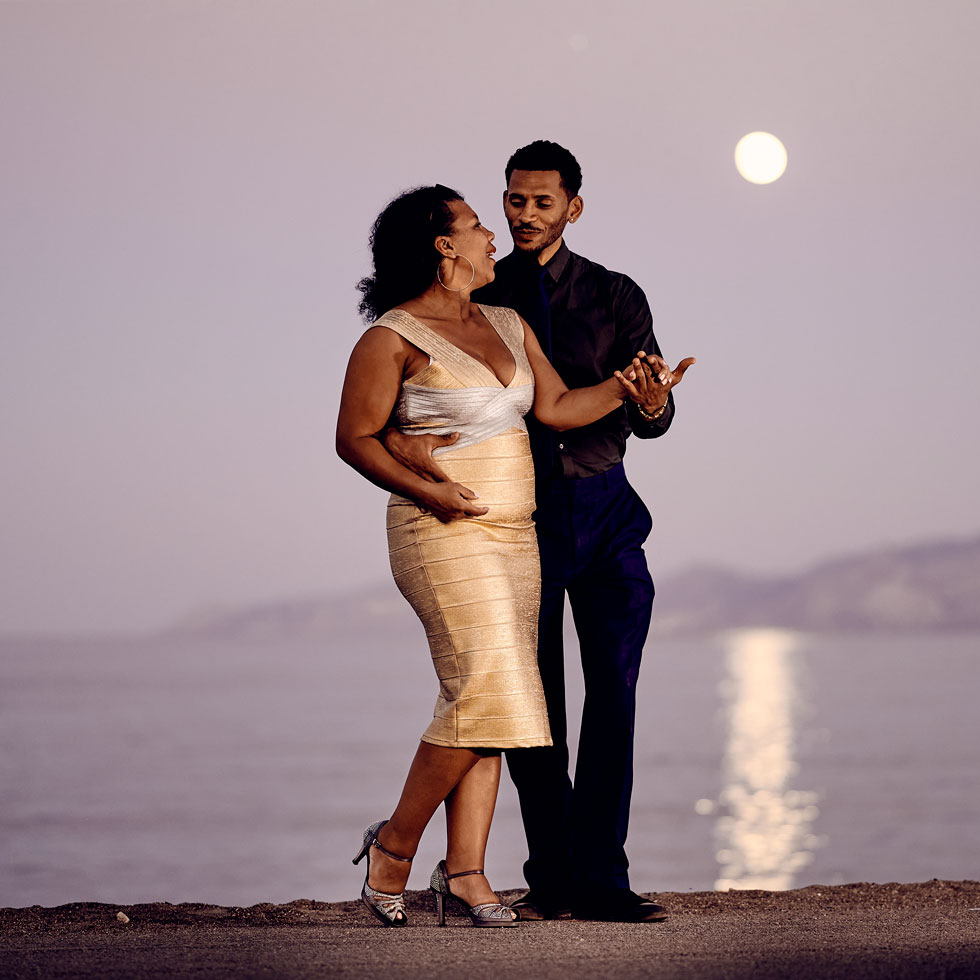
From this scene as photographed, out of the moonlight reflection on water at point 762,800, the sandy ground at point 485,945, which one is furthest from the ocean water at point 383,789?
the sandy ground at point 485,945

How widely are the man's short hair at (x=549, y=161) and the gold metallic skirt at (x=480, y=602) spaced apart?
0.94 meters

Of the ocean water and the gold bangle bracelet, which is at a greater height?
the gold bangle bracelet

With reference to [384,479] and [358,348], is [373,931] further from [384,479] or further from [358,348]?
[358,348]

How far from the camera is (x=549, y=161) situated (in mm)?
4562

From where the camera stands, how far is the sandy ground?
336cm

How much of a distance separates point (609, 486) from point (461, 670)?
0.84m

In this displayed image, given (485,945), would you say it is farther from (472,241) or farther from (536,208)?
(536,208)

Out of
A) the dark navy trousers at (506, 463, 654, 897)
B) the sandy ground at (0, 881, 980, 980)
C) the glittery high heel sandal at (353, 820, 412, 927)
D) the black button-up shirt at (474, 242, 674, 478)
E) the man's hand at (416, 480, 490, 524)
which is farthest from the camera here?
the black button-up shirt at (474, 242, 674, 478)

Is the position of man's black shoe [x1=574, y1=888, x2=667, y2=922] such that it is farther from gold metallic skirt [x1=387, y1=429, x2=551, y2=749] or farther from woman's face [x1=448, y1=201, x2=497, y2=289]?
woman's face [x1=448, y1=201, x2=497, y2=289]

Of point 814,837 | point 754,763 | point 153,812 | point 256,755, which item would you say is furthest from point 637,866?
point 256,755

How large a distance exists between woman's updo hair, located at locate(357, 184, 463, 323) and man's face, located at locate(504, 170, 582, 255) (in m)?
0.40

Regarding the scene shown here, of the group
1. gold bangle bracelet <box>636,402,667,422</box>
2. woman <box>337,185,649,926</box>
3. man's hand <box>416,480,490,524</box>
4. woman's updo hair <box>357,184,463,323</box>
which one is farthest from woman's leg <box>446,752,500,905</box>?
woman's updo hair <box>357,184,463,323</box>

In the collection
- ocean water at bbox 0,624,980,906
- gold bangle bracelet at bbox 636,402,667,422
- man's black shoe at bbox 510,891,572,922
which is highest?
gold bangle bracelet at bbox 636,402,667,422

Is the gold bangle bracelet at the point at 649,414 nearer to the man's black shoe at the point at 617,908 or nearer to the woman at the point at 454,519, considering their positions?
the woman at the point at 454,519
